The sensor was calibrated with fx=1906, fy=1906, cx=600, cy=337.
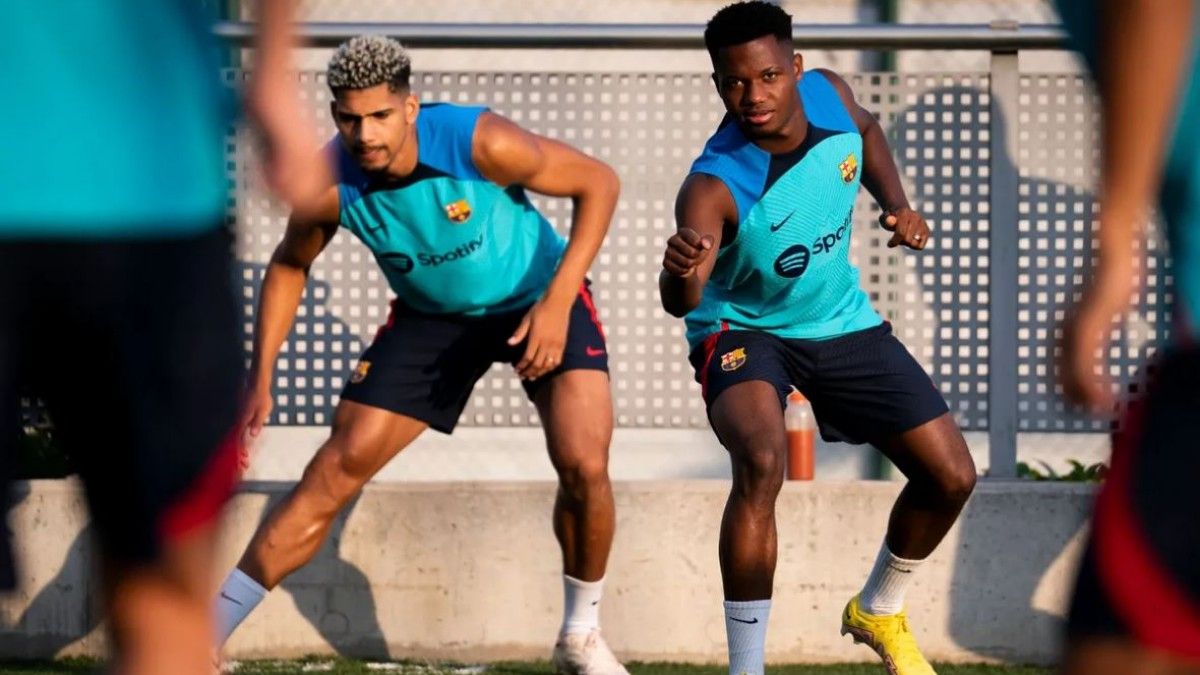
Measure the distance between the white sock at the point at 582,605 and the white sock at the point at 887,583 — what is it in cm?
99

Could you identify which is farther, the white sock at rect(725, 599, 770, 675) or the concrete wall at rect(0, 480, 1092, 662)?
the concrete wall at rect(0, 480, 1092, 662)

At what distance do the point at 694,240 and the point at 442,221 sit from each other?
1.35 meters

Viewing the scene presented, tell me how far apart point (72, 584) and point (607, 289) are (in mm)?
2324

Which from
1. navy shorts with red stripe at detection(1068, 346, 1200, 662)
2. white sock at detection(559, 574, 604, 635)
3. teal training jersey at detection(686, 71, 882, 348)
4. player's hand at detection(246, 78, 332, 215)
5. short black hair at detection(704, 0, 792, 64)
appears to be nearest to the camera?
navy shorts with red stripe at detection(1068, 346, 1200, 662)

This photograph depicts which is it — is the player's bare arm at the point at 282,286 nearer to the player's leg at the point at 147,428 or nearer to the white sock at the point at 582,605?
the white sock at the point at 582,605

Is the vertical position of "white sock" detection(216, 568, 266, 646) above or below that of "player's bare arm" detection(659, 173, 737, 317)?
below

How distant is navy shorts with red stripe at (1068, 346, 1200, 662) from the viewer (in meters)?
2.41

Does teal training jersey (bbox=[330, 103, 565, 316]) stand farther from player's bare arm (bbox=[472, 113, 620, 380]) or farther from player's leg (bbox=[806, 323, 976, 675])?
player's leg (bbox=[806, 323, 976, 675])

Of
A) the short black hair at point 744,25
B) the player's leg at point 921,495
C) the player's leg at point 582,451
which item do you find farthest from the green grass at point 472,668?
the short black hair at point 744,25

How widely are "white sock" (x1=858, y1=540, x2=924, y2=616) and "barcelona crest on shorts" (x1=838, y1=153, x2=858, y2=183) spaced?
1154mm

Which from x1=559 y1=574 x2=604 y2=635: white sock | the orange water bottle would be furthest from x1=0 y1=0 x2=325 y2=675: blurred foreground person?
the orange water bottle

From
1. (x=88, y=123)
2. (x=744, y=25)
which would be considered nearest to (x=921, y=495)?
(x=744, y=25)

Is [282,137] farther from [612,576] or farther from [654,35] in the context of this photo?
[654,35]

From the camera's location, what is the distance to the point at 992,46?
727cm
